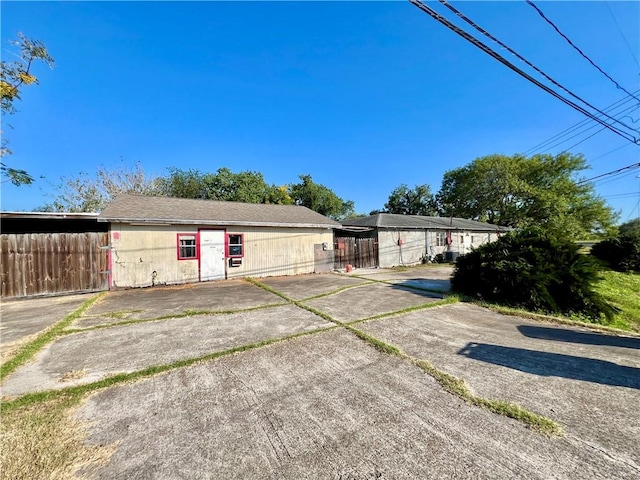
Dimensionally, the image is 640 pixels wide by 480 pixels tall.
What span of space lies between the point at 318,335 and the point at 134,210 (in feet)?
30.0

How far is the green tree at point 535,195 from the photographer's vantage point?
26047 millimetres

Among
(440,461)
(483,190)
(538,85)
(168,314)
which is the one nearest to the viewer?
(440,461)

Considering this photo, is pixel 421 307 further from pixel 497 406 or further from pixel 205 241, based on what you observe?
pixel 205 241

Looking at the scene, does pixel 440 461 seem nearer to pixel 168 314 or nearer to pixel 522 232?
pixel 168 314

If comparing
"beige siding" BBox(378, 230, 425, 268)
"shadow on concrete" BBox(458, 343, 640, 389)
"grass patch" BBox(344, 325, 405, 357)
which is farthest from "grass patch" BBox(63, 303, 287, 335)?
"beige siding" BBox(378, 230, 425, 268)

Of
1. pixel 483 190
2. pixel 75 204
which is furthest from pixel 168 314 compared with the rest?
pixel 483 190

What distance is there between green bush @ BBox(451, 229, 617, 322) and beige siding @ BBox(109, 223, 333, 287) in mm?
7917

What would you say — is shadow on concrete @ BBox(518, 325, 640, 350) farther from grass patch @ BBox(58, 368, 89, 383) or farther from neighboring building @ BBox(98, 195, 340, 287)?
neighboring building @ BBox(98, 195, 340, 287)

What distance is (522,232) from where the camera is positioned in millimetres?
7172

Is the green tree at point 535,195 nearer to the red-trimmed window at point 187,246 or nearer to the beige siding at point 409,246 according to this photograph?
the beige siding at point 409,246

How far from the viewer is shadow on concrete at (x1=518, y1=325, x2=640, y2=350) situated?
4305 mm

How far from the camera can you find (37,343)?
4.16m

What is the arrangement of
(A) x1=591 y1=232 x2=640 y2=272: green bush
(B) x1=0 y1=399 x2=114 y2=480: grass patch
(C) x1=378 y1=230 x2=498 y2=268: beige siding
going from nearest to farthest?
(B) x1=0 y1=399 x2=114 y2=480: grass patch, (A) x1=591 y1=232 x2=640 y2=272: green bush, (C) x1=378 y1=230 x2=498 y2=268: beige siding

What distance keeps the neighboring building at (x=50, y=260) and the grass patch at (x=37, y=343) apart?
2.91 m
